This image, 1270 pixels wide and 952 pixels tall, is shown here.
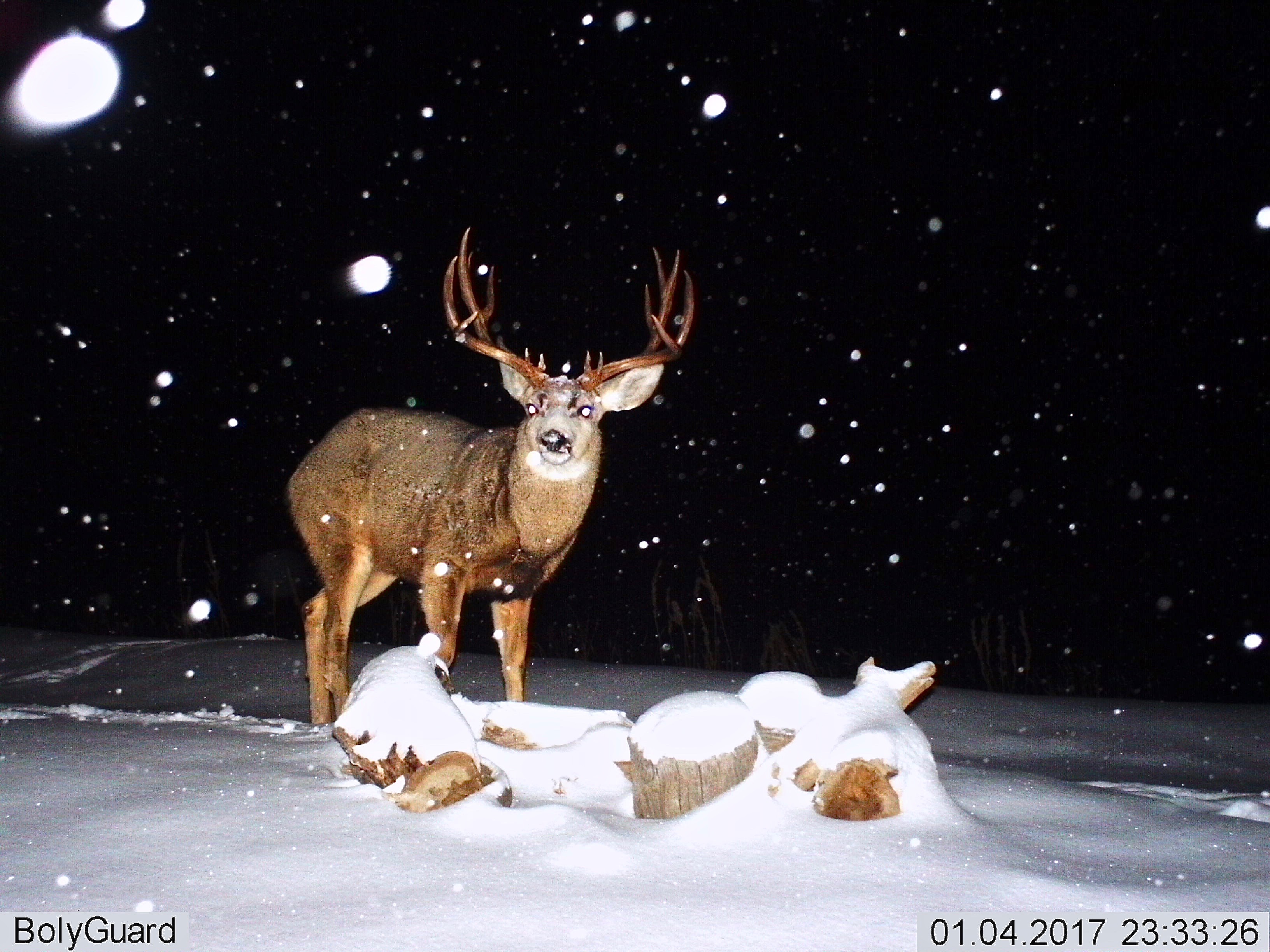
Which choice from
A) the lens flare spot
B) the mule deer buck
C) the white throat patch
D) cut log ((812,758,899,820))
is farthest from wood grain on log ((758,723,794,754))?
the lens flare spot

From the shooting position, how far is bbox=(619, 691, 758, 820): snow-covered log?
2578 mm

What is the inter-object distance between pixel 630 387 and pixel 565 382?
1.20 ft

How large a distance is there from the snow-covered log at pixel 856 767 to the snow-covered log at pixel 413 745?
30.4 inches

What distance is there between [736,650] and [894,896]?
795cm

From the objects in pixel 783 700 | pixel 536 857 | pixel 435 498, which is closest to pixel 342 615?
pixel 435 498

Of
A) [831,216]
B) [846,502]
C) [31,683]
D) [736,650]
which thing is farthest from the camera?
[846,502]

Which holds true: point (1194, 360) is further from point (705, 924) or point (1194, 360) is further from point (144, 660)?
point (705, 924)

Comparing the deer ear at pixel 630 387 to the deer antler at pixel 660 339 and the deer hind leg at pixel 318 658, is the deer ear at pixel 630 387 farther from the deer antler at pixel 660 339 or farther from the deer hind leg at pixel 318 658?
the deer hind leg at pixel 318 658

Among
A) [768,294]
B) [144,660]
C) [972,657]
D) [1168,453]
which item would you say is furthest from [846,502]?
[144,660]

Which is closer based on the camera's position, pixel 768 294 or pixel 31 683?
pixel 31 683

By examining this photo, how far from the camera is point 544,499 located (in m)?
4.53

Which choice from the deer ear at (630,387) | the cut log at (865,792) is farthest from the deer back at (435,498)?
the cut log at (865,792)

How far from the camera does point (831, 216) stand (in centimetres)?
1506

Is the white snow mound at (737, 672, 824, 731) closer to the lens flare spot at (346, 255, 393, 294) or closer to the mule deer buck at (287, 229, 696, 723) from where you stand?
the mule deer buck at (287, 229, 696, 723)
